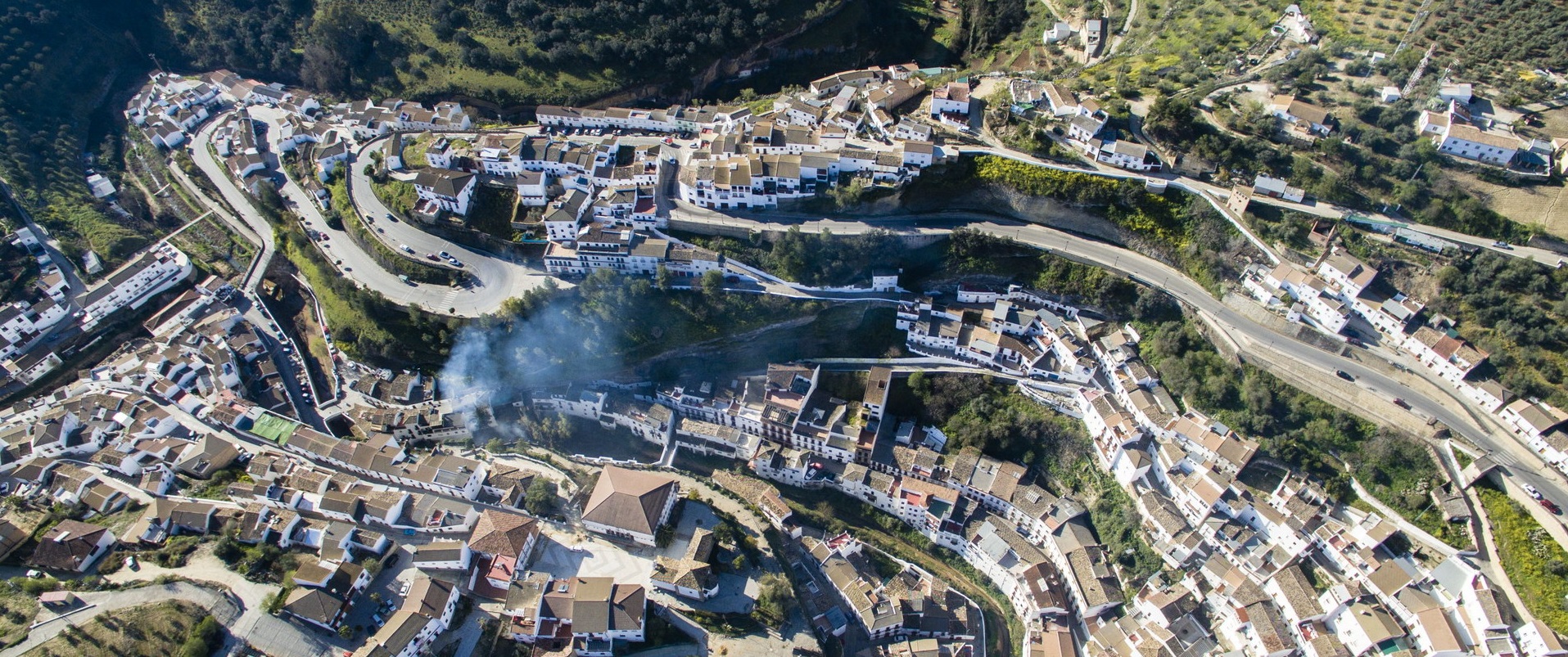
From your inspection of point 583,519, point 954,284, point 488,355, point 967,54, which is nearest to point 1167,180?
point 954,284

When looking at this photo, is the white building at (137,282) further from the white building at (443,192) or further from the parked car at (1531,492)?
the parked car at (1531,492)

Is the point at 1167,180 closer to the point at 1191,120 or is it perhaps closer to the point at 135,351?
the point at 1191,120

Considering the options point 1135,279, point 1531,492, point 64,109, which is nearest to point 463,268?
point 1135,279

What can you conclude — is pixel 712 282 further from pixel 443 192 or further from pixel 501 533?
pixel 443 192

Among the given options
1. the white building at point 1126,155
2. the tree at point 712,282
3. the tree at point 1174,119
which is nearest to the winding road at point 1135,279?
the white building at point 1126,155

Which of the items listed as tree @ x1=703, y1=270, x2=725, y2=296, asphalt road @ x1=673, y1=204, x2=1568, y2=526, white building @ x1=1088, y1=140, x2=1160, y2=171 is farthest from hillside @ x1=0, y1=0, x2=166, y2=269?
white building @ x1=1088, y1=140, x2=1160, y2=171

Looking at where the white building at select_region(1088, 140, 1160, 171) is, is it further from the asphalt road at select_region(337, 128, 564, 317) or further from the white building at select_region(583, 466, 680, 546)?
the asphalt road at select_region(337, 128, 564, 317)
